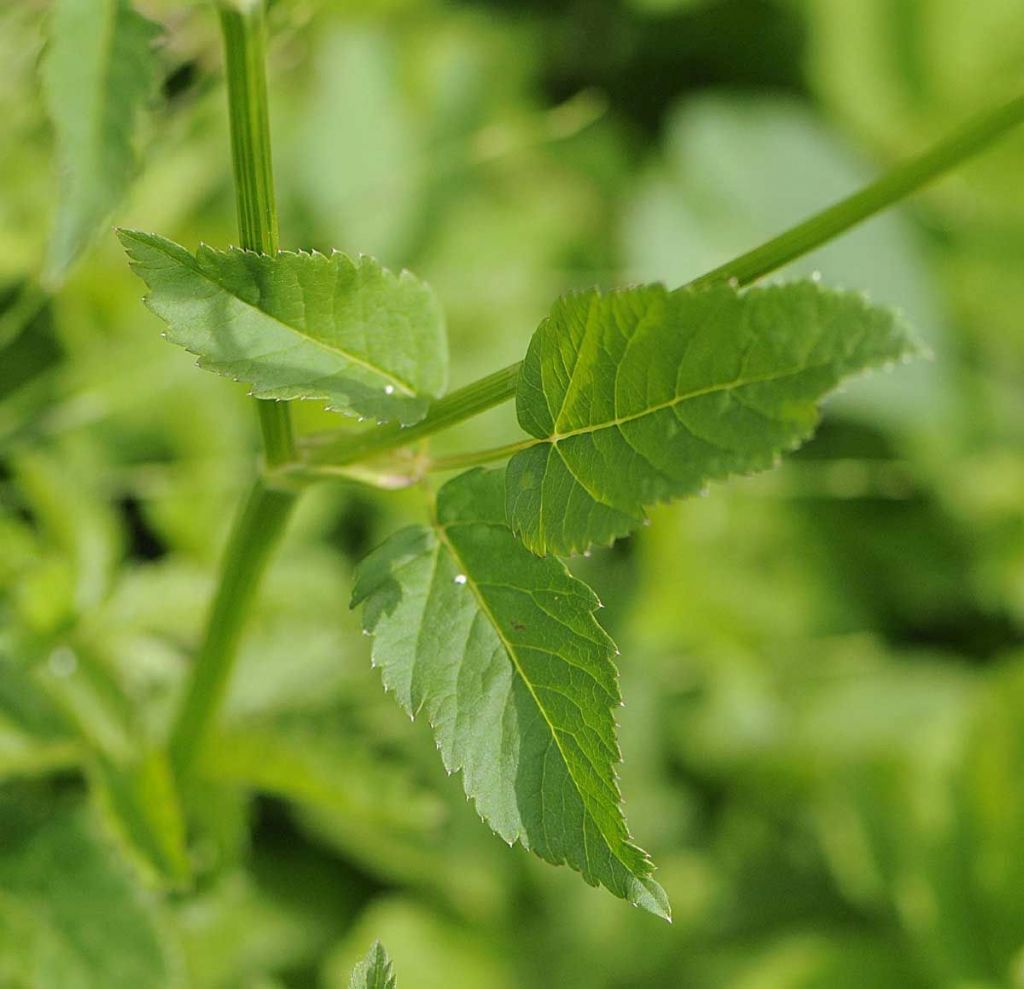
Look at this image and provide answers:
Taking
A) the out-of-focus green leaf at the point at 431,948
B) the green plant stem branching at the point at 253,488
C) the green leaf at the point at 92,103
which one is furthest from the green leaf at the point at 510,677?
the out-of-focus green leaf at the point at 431,948

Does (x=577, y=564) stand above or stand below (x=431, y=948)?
above

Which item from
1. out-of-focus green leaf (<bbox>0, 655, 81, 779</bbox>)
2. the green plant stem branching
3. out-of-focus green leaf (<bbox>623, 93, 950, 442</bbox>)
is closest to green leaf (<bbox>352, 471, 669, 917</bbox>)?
the green plant stem branching

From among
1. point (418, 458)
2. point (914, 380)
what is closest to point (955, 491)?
point (914, 380)

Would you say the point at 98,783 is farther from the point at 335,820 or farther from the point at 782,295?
the point at 782,295

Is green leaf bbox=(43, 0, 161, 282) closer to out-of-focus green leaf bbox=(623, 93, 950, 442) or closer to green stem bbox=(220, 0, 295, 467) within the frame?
green stem bbox=(220, 0, 295, 467)

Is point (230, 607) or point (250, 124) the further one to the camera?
point (230, 607)

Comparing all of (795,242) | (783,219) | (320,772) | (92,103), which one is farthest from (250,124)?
(783,219)

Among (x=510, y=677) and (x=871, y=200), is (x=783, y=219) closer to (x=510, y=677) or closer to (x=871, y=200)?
(x=871, y=200)
